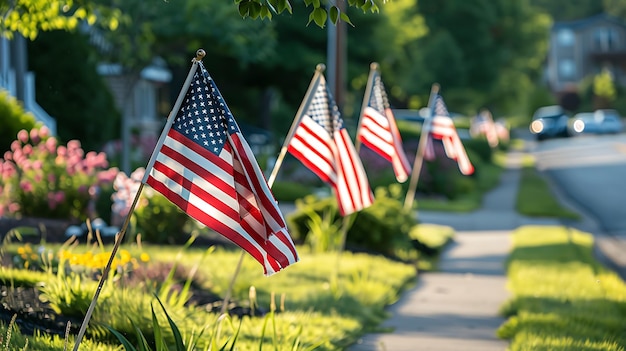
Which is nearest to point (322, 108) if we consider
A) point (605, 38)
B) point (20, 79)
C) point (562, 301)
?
point (562, 301)

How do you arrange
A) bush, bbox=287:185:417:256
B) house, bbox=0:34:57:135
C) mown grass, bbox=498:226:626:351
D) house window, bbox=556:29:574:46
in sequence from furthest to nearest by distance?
house window, bbox=556:29:574:46, house, bbox=0:34:57:135, bush, bbox=287:185:417:256, mown grass, bbox=498:226:626:351

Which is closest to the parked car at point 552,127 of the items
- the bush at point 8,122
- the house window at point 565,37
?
the house window at point 565,37

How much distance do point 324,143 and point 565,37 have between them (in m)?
109

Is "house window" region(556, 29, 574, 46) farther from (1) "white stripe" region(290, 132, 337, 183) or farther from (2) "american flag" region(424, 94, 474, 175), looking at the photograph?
(1) "white stripe" region(290, 132, 337, 183)

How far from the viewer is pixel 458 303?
40.6 ft

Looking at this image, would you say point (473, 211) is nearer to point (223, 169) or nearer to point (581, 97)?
point (223, 169)

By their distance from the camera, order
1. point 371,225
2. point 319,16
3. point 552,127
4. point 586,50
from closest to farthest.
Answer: point 319,16 → point 371,225 → point 552,127 → point 586,50

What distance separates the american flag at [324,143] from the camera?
9.98 m

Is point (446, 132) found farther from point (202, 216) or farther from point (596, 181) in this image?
point (596, 181)

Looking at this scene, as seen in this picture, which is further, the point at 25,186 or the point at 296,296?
the point at 25,186

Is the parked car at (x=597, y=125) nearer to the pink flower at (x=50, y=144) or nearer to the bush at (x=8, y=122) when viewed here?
the bush at (x=8, y=122)

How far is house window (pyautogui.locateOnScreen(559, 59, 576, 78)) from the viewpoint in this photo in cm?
11522

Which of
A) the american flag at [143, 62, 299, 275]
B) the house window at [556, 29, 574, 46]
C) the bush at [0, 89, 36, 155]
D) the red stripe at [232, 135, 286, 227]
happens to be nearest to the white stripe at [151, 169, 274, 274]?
the american flag at [143, 62, 299, 275]

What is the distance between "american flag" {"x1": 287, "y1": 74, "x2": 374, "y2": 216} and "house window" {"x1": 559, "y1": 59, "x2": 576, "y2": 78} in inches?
4243
